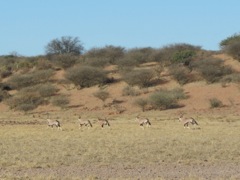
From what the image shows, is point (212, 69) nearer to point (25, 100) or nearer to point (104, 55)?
point (25, 100)

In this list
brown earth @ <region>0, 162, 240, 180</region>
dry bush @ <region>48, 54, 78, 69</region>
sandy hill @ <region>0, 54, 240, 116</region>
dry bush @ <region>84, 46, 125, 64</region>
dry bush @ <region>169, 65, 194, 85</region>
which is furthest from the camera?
dry bush @ <region>48, 54, 78, 69</region>

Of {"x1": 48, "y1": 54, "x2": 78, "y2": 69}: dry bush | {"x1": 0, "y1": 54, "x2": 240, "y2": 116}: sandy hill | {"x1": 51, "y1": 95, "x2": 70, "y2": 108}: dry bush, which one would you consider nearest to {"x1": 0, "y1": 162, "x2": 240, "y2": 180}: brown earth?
{"x1": 0, "y1": 54, "x2": 240, "y2": 116}: sandy hill

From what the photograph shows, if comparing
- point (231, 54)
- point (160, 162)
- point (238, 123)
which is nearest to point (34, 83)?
point (231, 54)

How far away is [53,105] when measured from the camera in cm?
6106

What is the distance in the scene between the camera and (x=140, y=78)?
6569 centimetres

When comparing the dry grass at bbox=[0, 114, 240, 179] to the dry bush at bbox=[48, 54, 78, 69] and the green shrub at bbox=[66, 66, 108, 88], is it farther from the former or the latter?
the dry bush at bbox=[48, 54, 78, 69]

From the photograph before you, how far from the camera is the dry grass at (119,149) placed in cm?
1944

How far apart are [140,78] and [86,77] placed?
6985 mm

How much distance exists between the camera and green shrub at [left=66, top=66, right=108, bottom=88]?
2712 inches

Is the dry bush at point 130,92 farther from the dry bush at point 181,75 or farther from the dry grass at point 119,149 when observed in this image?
the dry grass at point 119,149

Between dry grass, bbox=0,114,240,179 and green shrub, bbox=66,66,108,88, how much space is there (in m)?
35.3

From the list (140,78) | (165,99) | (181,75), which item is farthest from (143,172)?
(140,78)

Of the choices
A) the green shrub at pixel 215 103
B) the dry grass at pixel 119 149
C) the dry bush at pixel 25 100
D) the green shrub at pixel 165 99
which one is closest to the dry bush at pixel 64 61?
the dry bush at pixel 25 100

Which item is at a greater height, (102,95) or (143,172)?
(102,95)
